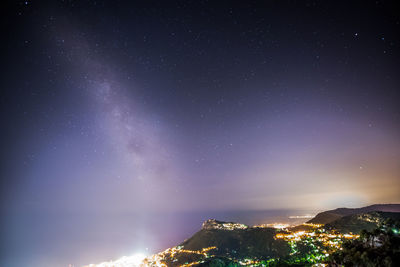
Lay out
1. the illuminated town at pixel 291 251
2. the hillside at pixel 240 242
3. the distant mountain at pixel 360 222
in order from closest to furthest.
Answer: the illuminated town at pixel 291 251 → the hillside at pixel 240 242 → the distant mountain at pixel 360 222

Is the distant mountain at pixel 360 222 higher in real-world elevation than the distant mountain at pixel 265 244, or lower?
higher

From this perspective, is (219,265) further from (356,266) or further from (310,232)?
(310,232)

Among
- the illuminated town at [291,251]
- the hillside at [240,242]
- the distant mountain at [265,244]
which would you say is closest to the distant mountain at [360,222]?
the distant mountain at [265,244]

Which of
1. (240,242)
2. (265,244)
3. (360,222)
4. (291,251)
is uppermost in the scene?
(360,222)

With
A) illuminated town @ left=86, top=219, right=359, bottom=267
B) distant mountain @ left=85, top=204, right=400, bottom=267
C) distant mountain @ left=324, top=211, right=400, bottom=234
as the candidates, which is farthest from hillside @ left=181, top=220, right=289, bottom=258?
distant mountain @ left=324, top=211, right=400, bottom=234

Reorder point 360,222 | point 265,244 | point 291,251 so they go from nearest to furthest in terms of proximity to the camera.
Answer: point 291,251, point 265,244, point 360,222

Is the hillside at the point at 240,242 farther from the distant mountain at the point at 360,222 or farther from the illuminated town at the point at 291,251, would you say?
the distant mountain at the point at 360,222

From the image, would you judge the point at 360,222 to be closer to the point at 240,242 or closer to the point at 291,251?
the point at 291,251

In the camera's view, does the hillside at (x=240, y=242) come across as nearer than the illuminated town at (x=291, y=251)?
No

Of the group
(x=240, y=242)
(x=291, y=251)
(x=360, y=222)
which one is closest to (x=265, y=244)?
(x=240, y=242)

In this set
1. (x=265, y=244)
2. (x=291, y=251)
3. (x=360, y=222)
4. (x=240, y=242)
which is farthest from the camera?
(x=240, y=242)

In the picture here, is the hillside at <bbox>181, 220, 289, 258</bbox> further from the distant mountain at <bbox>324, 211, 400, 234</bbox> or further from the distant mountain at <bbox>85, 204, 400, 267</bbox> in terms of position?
the distant mountain at <bbox>324, 211, 400, 234</bbox>

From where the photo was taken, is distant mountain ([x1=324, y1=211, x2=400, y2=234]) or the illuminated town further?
distant mountain ([x1=324, y1=211, x2=400, y2=234])
